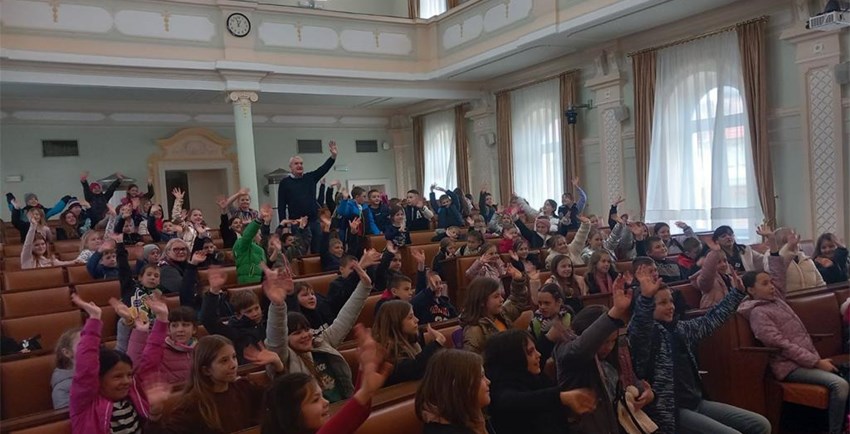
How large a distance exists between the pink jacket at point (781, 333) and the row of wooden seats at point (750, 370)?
0.17 ft

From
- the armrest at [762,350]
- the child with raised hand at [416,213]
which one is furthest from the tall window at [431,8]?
the armrest at [762,350]

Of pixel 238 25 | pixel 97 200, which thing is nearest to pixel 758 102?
pixel 238 25

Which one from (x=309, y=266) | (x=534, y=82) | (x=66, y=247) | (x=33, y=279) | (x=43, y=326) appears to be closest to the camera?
(x=43, y=326)

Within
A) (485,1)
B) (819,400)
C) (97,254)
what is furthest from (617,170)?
(97,254)

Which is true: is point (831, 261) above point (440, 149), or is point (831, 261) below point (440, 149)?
below

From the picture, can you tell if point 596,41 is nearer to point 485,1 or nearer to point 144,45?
point 485,1

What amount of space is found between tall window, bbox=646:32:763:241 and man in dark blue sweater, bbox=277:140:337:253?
4.65 m

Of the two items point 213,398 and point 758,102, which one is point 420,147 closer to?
point 758,102

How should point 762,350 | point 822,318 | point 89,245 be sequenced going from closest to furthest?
point 762,350 < point 822,318 < point 89,245

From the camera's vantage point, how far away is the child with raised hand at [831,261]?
4.68 meters

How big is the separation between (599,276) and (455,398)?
9.23 feet

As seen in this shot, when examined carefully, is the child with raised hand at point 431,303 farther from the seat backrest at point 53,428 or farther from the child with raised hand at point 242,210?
the child with raised hand at point 242,210

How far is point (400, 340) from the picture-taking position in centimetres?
276

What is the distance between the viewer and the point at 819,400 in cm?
304
